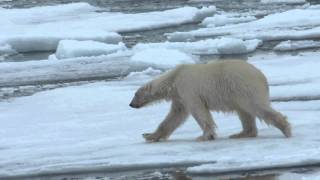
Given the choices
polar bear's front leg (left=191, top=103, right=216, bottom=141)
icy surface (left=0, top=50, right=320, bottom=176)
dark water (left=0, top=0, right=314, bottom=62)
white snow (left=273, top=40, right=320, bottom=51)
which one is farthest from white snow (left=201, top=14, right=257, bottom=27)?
polar bear's front leg (left=191, top=103, right=216, bottom=141)

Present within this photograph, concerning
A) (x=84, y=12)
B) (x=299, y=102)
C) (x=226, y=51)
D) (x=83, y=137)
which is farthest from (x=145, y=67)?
(x=84, y=12)

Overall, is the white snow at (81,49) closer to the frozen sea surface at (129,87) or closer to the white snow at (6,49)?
the frozen sea surface at (129,87)

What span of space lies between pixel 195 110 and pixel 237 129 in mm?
700

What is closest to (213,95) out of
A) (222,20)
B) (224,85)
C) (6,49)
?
(224,85)

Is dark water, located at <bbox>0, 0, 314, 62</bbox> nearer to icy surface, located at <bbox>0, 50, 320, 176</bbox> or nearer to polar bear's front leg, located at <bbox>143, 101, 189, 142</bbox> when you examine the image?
icy surface, located at <bbox>0, 50, 320, 176</bbox>

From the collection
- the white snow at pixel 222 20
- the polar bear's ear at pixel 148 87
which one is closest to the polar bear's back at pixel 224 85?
the polar bear's ear at pixel 148 87

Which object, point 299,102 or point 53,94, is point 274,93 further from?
point 53,94

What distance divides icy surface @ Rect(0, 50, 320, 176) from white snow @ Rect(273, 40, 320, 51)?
3799 mm

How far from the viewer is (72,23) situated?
18422 millimetres

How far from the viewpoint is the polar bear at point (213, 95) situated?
5637 millimetres

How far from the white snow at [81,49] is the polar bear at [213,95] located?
7.07 meters

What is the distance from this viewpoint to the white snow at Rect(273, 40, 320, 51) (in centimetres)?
1330

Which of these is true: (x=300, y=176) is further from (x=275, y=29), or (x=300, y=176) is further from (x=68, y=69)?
(x=275, y=29)

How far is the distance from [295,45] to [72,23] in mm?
6874
